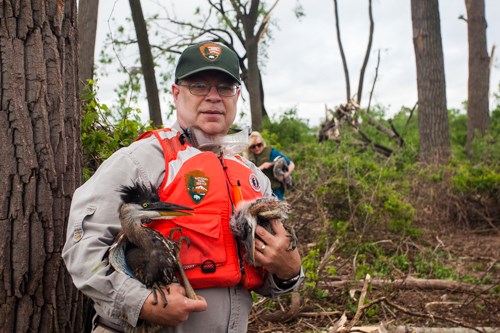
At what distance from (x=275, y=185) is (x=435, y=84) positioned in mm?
7322

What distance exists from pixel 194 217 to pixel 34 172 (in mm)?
1082

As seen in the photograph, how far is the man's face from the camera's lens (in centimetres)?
327

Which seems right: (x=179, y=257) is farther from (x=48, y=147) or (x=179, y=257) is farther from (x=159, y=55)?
(x=159, y=55)

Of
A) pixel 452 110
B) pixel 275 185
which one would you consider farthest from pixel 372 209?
pixel 452 110

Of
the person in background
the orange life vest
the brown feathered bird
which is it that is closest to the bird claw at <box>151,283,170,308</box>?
the brown feathered bird

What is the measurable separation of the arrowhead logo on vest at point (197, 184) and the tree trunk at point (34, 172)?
97 cm

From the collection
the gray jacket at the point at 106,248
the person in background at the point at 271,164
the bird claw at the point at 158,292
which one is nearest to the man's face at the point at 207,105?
the gray jacket at the point at 106,248

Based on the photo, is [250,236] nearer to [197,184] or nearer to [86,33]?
[197,184]

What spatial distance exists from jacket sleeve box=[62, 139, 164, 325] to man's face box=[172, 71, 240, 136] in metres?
0.47

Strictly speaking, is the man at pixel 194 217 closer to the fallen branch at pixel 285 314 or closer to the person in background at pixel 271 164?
the fallen branch at pixel 285 314

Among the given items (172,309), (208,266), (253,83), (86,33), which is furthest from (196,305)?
(253,83)

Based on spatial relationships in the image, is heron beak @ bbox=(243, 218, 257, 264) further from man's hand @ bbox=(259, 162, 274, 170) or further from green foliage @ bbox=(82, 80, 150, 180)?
man's hand @ bbox=(259, 162, 274, 170)

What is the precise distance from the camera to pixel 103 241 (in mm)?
2752

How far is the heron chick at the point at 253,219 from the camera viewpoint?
2.91m
